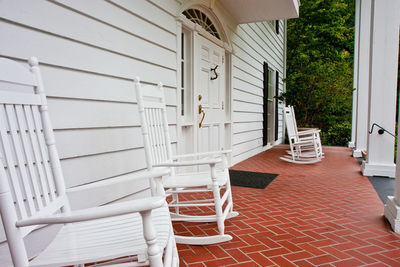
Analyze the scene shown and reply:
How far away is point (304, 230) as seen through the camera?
231cm

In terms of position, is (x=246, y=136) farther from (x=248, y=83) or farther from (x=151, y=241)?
(x=151, y=241)

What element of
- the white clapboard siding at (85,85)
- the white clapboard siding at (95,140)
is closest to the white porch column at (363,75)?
the white clapboard siding at (95,140)

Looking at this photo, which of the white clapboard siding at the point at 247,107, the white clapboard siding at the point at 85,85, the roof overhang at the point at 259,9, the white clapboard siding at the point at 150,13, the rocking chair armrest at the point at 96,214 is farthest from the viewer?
the white clapboard siding at the point at 247,107

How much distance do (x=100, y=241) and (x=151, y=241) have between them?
0.28m

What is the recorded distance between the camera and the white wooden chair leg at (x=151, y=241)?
97 centimetres

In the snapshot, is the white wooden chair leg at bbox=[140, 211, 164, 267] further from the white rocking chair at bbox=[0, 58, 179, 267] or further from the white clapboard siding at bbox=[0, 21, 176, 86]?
the white clapboard siding at bbox=[0, 21, 176, 86]

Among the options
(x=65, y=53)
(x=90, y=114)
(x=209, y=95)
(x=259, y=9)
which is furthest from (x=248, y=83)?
(x=65, y=53)

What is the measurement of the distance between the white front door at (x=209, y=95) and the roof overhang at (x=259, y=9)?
0.73m

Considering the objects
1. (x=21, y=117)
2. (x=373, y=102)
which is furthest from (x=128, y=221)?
(x=373, y=102)

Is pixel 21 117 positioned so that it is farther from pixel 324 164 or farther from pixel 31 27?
pixel 324 164

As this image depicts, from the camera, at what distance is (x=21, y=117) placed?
1184 millimetres

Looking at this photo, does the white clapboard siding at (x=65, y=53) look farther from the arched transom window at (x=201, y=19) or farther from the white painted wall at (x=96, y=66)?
the arched transom window at (x=201, y=19)

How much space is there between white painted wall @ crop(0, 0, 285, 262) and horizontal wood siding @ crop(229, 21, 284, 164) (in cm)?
227

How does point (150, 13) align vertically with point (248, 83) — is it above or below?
above
